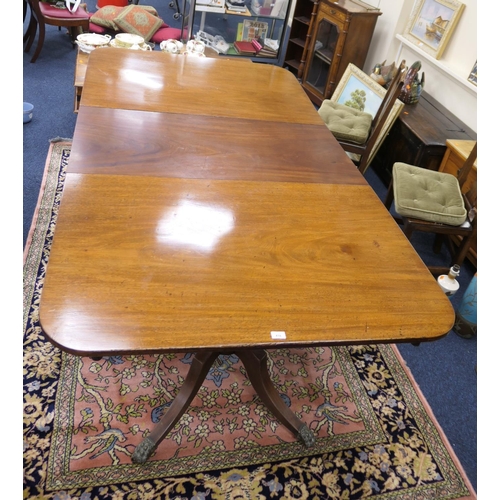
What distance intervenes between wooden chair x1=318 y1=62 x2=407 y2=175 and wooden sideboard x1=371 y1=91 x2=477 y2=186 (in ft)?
1.04

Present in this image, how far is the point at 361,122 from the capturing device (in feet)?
9.33

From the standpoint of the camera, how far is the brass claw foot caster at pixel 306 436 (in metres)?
1.63

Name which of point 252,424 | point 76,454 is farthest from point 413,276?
point 76,454

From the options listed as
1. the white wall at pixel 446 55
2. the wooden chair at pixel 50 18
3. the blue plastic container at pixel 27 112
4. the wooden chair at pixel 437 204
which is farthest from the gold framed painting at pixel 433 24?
the blue plastic container at pixel 27 112

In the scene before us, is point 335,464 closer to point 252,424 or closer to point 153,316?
point 252,424

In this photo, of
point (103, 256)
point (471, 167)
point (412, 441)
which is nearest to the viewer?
point (103, 256)

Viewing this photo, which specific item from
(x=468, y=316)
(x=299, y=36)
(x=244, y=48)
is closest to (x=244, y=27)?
(x=244, y=48)

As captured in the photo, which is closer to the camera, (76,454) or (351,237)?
(351,237)

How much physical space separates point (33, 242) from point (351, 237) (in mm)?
1634

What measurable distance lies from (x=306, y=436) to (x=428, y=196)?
1.43m

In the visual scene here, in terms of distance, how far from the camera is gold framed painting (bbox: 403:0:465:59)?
3.11 meters

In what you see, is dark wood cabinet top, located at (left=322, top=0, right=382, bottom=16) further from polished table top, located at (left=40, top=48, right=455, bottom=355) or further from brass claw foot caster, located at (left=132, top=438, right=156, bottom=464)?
brass claw foot caster, located at (left=132, top=438, right=156, bottom=464)

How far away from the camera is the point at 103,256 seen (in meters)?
1.14

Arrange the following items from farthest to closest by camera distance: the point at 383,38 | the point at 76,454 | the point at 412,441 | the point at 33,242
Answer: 1. the point at 383,38
2. the point at 33,242
3. the point at 412,441
4. the point at 76,454
